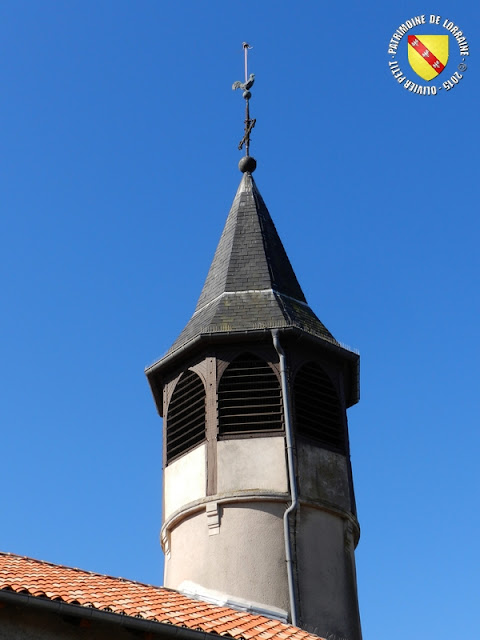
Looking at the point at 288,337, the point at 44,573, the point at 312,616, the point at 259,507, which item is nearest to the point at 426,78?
the point at 288,337

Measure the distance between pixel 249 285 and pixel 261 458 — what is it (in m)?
4.11

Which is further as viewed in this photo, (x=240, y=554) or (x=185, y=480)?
(x=185, y=480)

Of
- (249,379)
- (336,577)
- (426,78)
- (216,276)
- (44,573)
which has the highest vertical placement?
(426,78)

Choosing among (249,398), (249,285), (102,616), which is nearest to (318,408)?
(249,398)

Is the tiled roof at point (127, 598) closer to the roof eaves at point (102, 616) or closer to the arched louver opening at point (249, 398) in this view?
the roof eaves at point (102, 616)

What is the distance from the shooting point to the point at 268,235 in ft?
76.4

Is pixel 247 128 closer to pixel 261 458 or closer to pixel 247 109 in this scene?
pixel 247 109

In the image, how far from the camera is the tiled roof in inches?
496

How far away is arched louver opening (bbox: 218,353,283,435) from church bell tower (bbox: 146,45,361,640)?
17 mm

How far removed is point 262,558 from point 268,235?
7.60 metres

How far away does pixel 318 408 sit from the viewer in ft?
65.8

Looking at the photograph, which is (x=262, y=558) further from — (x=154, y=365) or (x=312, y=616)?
(x=154, y=365)

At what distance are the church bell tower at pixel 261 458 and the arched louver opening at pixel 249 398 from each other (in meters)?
0.02

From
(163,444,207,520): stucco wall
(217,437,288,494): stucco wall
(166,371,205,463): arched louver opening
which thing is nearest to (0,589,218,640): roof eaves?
(217,437,288,494): stucco wall
